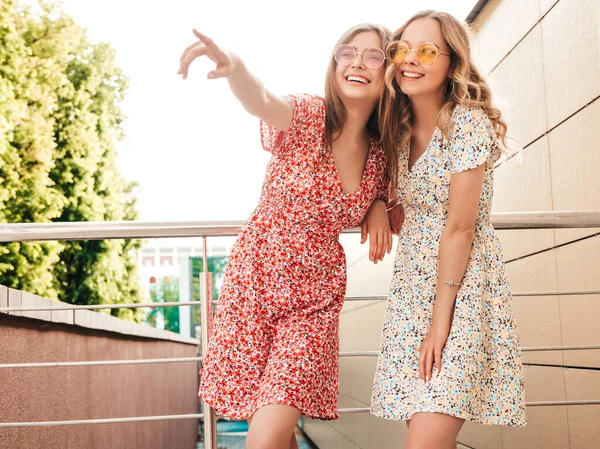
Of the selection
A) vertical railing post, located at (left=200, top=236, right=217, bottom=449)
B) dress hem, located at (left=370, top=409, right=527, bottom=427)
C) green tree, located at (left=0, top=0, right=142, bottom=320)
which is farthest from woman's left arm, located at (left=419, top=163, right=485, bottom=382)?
green tree, located at (left=0, top=0, right=142, bottom=320)

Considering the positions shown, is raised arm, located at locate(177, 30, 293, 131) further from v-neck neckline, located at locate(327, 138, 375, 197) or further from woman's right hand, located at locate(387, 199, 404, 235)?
woman's right hand, located at locate(387, 199, 404, 235)

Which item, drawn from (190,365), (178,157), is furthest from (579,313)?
(178,157)

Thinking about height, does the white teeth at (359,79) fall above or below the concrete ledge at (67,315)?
above

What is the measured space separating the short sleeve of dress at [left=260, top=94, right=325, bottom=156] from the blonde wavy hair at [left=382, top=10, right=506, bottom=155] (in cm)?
19

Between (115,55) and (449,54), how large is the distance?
10672 millimetres

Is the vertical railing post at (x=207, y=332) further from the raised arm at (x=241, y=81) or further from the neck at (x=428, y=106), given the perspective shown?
the neck at (x=428, y=106)

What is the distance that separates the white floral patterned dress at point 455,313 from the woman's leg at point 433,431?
25mm

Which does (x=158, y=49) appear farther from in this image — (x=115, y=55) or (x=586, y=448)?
(x=586, y=448)

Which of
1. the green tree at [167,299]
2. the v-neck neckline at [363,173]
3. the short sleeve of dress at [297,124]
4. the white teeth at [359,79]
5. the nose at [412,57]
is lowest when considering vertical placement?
the green tree at [167,299]

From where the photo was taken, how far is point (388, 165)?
1.99 m

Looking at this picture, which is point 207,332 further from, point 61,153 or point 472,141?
point 61,153

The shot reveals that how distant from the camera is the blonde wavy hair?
1793mm

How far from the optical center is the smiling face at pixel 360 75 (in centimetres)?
189

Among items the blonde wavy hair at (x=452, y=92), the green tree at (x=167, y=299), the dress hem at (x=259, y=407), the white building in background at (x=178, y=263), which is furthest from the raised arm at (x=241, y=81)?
the green tree at (x=167, y=299)
